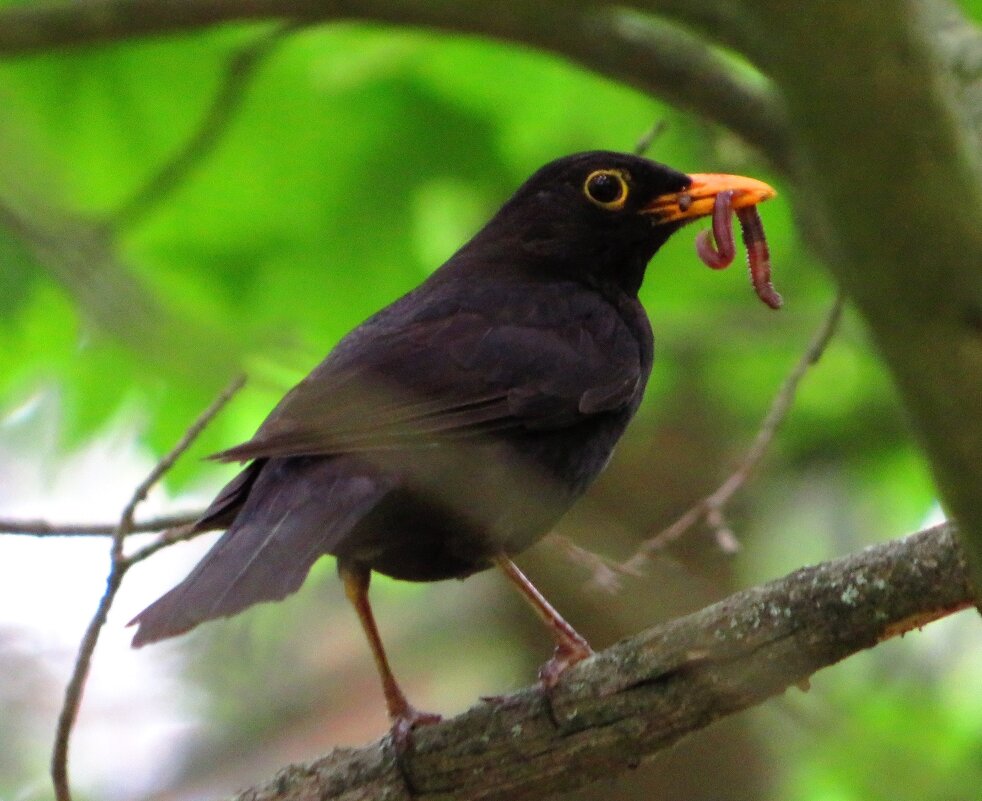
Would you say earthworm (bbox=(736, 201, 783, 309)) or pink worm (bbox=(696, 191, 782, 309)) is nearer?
earthworm (bbox=(736, 201, 783, 309))

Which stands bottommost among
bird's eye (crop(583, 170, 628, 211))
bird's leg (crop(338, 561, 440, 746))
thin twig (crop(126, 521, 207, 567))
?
bird's leg (crop(338, 561, 440, 746))

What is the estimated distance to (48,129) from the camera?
562 centimetres

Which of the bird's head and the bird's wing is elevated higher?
the bird's head

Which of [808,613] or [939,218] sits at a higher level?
[939,218]

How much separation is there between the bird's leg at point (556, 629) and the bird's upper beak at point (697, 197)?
142 centimetres

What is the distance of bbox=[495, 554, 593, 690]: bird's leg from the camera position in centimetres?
389

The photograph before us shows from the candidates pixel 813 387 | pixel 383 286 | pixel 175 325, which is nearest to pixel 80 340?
pixel 383 286

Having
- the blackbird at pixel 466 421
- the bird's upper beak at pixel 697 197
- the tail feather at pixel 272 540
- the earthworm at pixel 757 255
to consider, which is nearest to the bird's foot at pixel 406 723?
the blackbird at pixel 466 421

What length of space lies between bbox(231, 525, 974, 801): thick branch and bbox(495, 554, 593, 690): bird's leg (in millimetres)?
203

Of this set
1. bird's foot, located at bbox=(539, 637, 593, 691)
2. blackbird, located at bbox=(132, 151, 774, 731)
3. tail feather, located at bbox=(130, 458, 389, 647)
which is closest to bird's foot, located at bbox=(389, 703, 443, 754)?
blackbird, located at bbox=(132, 151, 774, 731)

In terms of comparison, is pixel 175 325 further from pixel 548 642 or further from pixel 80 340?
pixel 548 642

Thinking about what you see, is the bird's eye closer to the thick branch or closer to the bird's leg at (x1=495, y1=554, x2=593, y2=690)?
the bird's leg at (x1=495, y1=554, x2=593, y2=690)

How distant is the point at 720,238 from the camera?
451 centimetres

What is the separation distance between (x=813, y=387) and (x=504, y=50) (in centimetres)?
223
